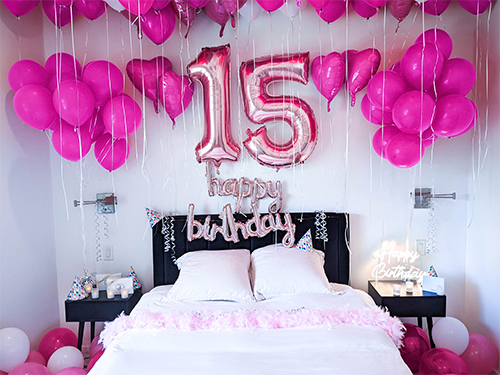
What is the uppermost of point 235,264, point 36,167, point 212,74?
point 212,74

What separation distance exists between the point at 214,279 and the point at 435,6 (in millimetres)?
2140

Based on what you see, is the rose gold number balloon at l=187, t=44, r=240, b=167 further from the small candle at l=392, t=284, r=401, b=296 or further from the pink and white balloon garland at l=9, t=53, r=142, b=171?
the small candle at l=392, t=284, r=401, b=296

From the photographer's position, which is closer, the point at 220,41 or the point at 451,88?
the point at 451,88

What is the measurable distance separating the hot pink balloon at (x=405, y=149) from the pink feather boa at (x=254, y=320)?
34.1 inches

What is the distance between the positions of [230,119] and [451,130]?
1.37 meters

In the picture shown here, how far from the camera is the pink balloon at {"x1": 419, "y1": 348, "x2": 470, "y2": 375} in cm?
190

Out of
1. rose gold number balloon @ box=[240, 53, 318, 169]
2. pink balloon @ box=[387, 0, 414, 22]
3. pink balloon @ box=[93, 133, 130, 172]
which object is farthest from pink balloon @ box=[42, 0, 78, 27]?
pink balloon @ box=[387, 0, 414, 22]

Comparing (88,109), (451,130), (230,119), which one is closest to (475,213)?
(451,130)

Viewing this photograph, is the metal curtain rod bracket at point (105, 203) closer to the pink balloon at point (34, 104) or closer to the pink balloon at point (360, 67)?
the pink balloon at point (34, 104)

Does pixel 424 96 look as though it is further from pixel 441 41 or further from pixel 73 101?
pixel 73 101

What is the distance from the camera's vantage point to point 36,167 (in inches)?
96.8

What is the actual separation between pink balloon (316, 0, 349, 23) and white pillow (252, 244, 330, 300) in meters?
1.52

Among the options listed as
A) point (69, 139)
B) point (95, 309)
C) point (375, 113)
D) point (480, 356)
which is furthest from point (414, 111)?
point (95, 309)

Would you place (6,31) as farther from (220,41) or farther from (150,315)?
(150,315)
